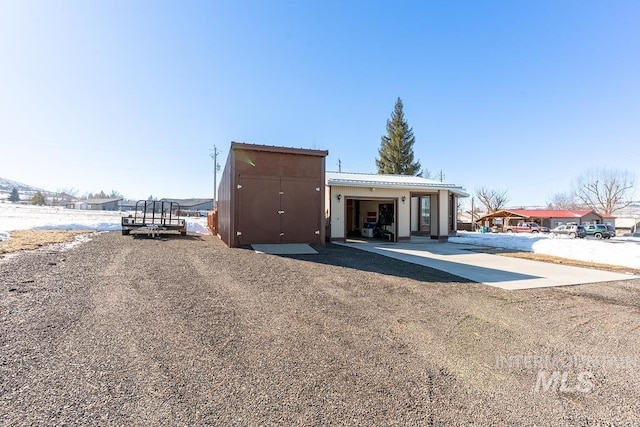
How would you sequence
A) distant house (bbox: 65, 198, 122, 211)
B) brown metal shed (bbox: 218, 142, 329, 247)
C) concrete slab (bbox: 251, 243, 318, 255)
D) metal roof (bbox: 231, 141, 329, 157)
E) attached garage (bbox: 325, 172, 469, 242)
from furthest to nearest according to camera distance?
distant house (bbox: 65, 198, 122, 211)
attached garage (bbox: 325, 172, 469, 242)
brown metal shed (bbox: 218, 142, 329, 247)
metal roof (bbox: 231, 141, 329, 157)
concrete slab (bbox: 251, 243, 318, 255)

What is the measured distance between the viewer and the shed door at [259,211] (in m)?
10.6

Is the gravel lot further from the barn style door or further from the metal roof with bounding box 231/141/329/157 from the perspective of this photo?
the metal roof with bounding box 231/141/329/157

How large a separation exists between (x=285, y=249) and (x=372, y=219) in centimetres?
836

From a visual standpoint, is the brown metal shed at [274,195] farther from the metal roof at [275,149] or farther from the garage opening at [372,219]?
the garage opening at [372,219]

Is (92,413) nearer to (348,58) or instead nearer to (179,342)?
(179,342)

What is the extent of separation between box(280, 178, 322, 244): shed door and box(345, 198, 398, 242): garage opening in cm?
272

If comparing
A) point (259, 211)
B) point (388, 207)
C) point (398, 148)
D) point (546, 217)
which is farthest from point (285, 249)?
point (546, 217)

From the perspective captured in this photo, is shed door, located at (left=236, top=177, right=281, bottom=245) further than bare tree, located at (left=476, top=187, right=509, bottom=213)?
No

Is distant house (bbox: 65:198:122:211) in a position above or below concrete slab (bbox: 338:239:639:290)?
above

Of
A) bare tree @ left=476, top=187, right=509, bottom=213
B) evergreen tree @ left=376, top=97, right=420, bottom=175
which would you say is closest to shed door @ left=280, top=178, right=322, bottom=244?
evergreen tree @ left=376, top=97, right=420, bottom=175

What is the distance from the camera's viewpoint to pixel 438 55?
1365 centimetres

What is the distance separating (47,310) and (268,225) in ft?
23.6

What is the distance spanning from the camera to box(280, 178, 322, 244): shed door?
1111 centimetres

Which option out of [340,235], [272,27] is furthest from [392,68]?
[340,235]
